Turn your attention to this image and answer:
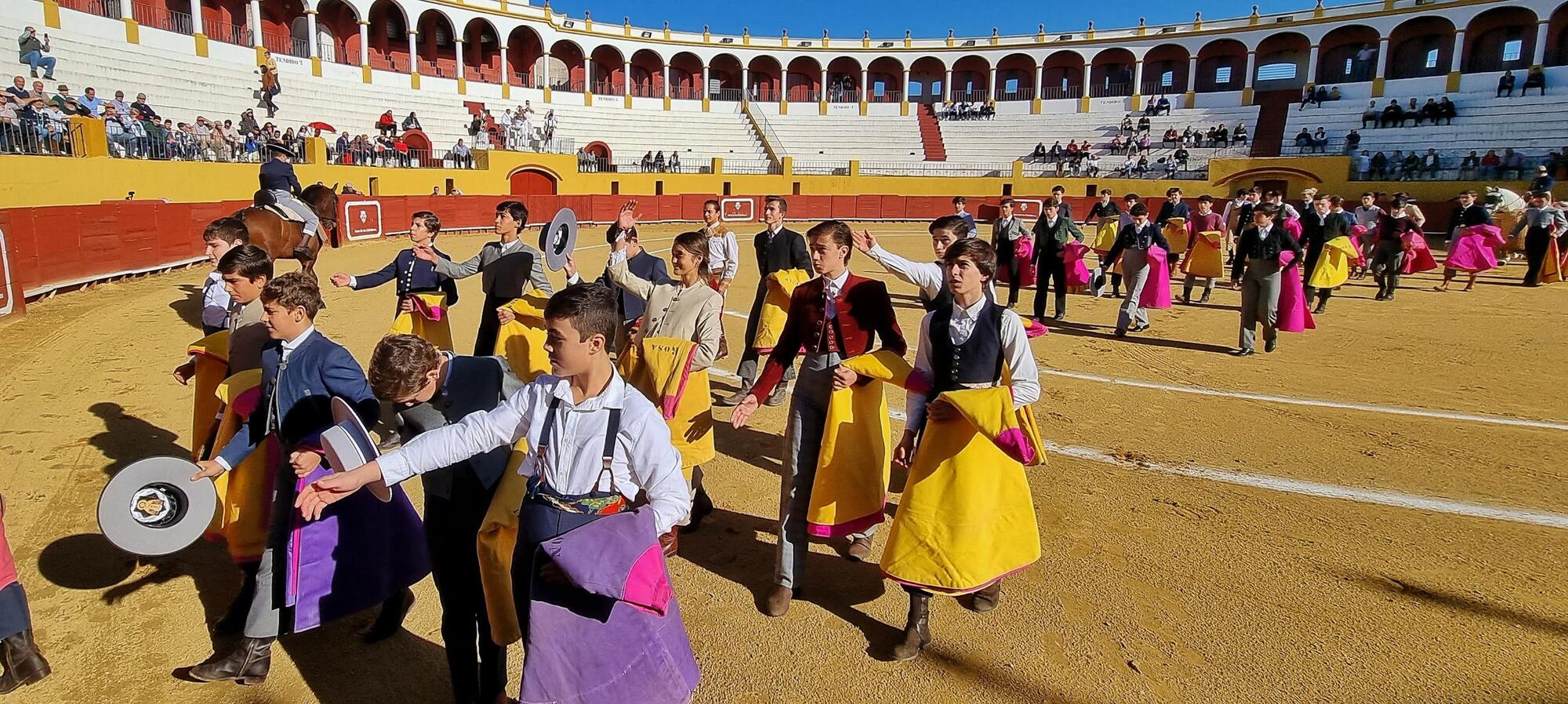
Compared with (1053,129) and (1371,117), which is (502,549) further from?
(1053,129)

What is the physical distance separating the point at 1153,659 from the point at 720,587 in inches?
72.5

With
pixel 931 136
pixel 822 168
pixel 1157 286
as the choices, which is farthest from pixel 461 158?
pixel 1157 286

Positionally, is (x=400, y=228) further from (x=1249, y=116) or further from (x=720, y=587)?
(x=1249, y=116)

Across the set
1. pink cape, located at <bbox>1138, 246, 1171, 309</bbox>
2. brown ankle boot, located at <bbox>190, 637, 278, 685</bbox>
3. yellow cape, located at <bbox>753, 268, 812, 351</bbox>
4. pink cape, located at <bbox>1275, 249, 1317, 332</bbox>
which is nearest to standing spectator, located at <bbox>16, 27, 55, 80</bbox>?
yellow cape, located at <bbox>753, 268, 812, 351</bbox>

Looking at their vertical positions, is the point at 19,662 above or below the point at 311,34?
below

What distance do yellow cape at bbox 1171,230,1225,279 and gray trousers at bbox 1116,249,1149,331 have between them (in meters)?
2.87

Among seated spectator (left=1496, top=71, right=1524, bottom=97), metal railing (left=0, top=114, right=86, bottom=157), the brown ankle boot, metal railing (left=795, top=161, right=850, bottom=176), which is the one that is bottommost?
the brown ankle boot

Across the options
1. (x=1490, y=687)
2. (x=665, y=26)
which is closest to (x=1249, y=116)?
(x=665, y=26)

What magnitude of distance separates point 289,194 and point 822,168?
32.4 metres

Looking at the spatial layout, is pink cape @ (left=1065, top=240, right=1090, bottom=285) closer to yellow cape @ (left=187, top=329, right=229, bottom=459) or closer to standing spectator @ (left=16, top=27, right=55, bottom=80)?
yellow cape @ (left=187, top=329, right=229, bottom=459)

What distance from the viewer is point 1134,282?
10.3 metres

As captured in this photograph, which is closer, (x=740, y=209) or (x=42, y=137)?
(x=42, y=137)

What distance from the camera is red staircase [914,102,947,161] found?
41.7 m

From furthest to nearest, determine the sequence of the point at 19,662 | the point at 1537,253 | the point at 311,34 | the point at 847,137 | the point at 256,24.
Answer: the point at 847,137 → the point at 311,34 → the point at 256,24 → the point at 1537,253 → the point at 19,662
